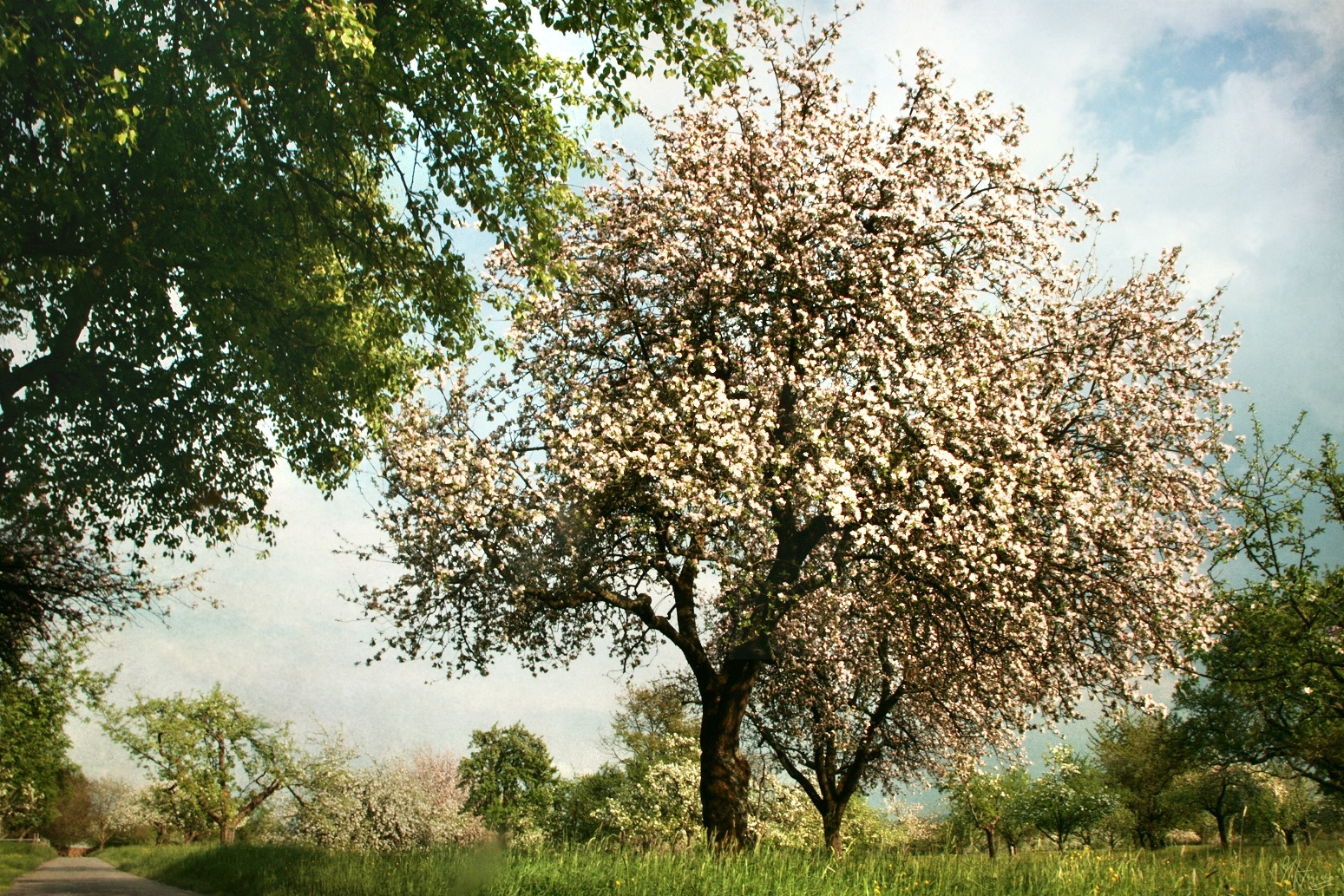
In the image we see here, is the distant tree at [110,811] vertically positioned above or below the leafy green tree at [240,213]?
below

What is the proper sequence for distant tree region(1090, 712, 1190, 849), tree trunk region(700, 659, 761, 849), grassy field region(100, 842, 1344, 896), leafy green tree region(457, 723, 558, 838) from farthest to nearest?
distant tree region(1090, 712, 1190, 849)
leafy green tree region(457, 723, 558, 838)
tree trunk region(700, 659, 761, 849)
grassy field region(100, 842, 1344, 896)

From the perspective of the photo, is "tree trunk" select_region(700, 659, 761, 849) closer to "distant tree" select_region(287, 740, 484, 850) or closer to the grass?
"distant tree" select_region(287, 740, 484, 850)

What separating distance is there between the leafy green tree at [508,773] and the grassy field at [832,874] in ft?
79.9

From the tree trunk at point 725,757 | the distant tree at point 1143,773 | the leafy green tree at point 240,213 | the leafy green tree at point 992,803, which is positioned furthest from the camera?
the leafy green tree at point 992,803

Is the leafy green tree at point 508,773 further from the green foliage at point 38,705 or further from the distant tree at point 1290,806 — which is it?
the distant tree at point 1290,806

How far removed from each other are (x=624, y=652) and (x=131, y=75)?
1451 cm

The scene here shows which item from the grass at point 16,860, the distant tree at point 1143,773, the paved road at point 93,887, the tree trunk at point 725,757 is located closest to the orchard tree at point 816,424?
the tree trunk at point 725,757

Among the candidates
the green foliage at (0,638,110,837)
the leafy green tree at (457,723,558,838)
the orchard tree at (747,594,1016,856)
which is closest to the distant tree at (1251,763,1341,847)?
the orchard tree at (747,594,1016,856)

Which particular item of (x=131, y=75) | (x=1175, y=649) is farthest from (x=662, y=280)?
(x=1175, y=649)

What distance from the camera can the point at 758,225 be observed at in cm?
1606

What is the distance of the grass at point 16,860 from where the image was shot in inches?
1073

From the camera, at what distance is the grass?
2727 centimetres

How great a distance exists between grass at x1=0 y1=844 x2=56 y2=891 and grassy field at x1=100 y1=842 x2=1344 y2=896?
68.6 feet

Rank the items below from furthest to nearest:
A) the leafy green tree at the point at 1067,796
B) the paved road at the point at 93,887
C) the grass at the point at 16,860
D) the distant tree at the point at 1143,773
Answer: the leafy green tree at the point at 1067,796, the distant tree at the point at 1143,773, the grass at the point at 16,860, the paved road at the point at 93,887
